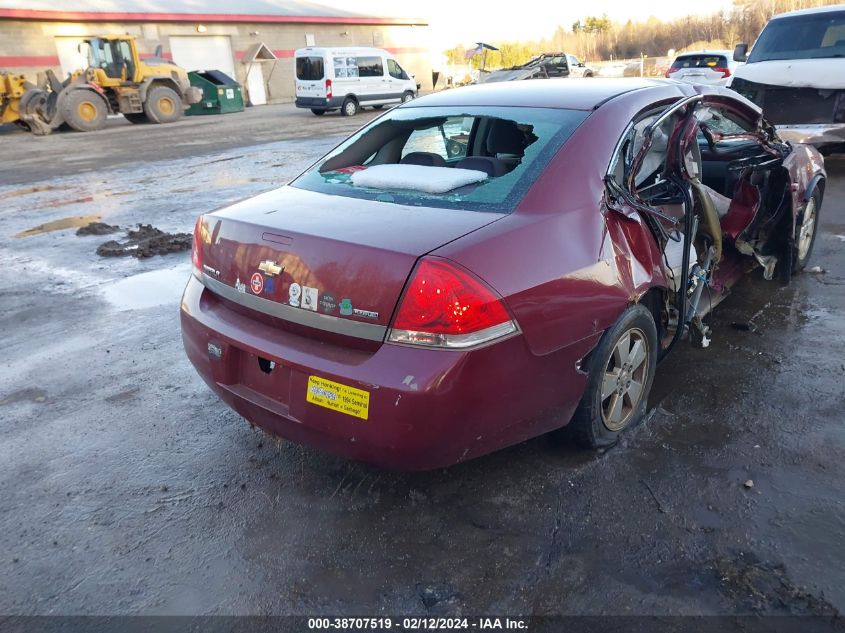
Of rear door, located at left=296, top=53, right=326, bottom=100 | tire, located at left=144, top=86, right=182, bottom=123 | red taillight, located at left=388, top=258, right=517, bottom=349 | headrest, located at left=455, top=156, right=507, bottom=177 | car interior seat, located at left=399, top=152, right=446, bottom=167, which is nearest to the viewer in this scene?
red taillight, located at left=388, top=258, right=517, bottom=349

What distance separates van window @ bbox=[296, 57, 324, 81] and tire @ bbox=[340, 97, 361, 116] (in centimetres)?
124

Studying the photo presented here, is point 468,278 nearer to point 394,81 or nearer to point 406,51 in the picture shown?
point 394,81

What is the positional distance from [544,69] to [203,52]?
55.7ft

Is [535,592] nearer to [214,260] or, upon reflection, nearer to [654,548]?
[654,548]

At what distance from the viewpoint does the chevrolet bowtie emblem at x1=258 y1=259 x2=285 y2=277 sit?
2.47 metres

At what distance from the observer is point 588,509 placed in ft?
8.48

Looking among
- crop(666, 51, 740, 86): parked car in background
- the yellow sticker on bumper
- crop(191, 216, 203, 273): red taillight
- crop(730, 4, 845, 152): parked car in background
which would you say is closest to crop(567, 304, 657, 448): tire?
the yellow sticker on bumper

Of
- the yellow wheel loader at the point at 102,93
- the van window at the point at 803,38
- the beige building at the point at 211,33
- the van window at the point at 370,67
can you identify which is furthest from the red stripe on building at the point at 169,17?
the van window at the point at 803,38

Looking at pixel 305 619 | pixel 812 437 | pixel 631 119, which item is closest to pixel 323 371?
pixel 305 619

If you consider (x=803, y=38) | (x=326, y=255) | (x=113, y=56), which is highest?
(x=113, y=56)

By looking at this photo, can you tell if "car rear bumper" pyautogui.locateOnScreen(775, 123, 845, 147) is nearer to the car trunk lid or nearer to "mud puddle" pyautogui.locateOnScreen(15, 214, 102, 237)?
the car trunk lid

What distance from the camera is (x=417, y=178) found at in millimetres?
2881

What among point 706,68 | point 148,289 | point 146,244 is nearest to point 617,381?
point 148,289

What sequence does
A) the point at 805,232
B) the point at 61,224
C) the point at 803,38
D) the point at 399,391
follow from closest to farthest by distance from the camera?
the point at 399,391 < the point at 805,232 < the point at 61,224 < the point at 803,38
